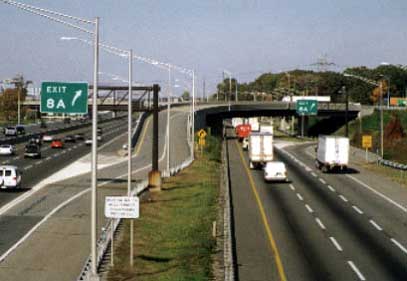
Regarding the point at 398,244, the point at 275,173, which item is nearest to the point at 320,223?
the point at 398,244

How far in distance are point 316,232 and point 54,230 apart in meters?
11.8

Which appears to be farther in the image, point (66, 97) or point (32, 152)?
point (32, 152)

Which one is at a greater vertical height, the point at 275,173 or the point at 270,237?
the point at 275,173

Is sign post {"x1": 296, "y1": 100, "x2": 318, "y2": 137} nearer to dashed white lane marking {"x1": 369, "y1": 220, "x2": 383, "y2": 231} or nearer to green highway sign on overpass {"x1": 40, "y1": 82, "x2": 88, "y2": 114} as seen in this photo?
dashed white lane marking {"x1": 369, "y1": 220, "x2": 383, "y2": 231}

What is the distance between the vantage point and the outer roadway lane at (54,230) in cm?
2678

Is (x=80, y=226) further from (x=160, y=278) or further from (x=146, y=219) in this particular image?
(x=160, y=278)

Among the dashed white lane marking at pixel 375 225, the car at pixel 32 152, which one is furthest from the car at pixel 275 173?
the car at pixel 32 152

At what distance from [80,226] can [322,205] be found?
58.8 ft

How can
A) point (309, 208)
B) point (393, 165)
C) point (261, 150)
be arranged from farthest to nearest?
point (393, 165) → point (261, 150) → point (309, 208)

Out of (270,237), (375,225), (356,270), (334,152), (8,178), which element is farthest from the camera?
(334,152)

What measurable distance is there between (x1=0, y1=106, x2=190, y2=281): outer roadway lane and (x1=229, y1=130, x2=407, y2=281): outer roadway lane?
5.97m

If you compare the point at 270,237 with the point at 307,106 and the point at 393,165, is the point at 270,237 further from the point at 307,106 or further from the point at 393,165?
the point at 307,106

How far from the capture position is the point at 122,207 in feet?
81.9

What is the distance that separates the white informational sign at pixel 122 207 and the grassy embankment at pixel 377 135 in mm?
69209
